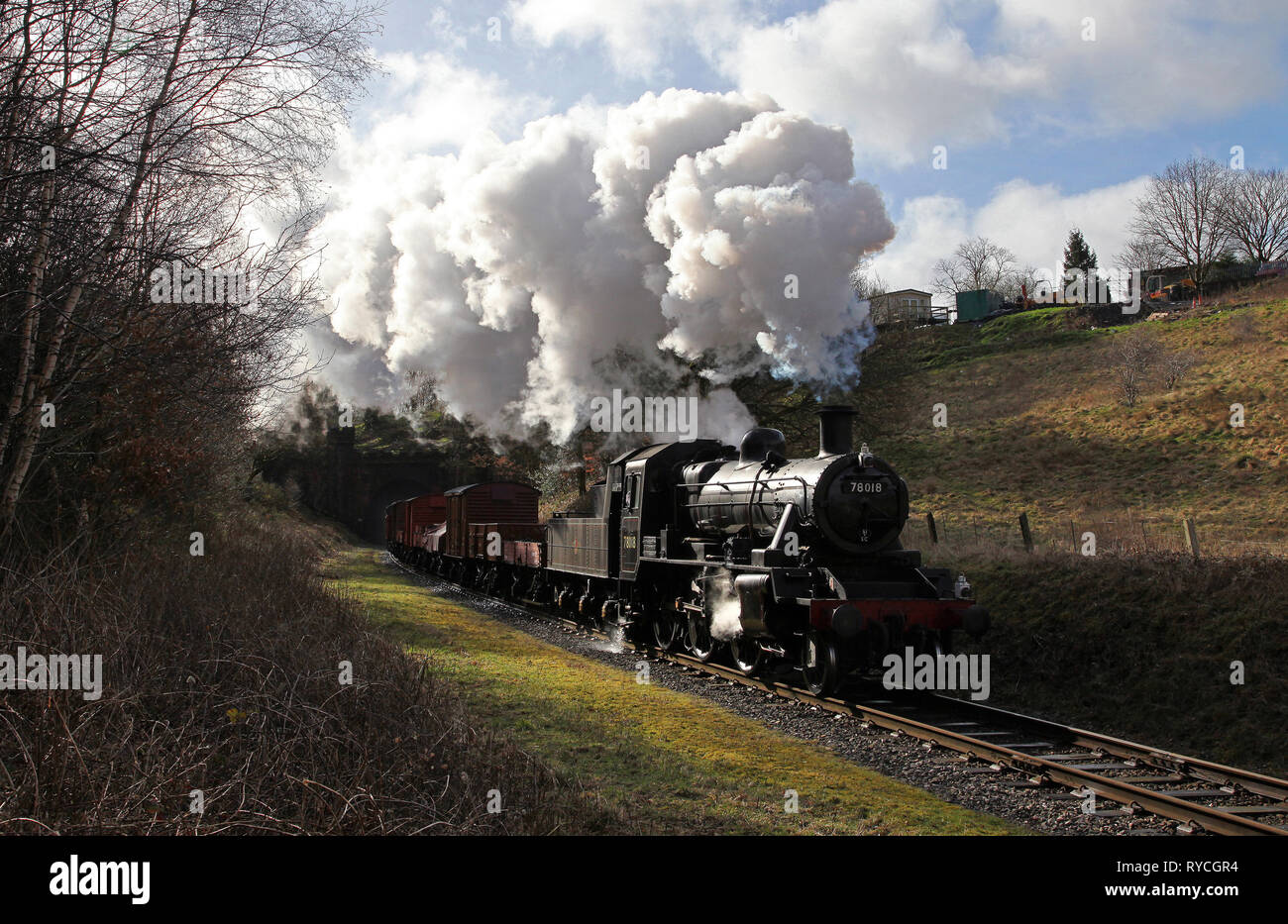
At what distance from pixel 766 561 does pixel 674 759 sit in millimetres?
3596

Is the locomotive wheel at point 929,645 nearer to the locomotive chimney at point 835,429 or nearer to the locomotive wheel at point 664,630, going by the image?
the locomotive chimney at point 835,429

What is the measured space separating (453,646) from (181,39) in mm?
7927

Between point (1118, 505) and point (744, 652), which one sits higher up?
point (1118, 505)

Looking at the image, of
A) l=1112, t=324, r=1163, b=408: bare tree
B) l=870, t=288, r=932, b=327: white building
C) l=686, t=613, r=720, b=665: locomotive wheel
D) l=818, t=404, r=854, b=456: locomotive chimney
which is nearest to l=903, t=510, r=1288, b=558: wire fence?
l=818, t=404, r=854, b=456: locomotive chimney

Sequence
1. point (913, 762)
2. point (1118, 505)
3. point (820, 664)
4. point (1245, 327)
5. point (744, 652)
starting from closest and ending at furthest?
point (913, 762) < point (820, 664) < point (744, 652) < point (1118, 505) < point (1245, 327)

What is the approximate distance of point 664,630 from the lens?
14.1 metres

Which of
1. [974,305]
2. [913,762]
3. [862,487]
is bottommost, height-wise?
[913,762]

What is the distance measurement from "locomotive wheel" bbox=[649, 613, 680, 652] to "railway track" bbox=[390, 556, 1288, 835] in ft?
10.6

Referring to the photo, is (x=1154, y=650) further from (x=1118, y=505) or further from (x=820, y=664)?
(x=1118, y=505)

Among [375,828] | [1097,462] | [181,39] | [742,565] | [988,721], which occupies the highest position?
[181,39]

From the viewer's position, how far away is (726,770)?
676 cm

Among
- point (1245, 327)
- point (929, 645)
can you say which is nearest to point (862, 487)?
point (929, 645)
